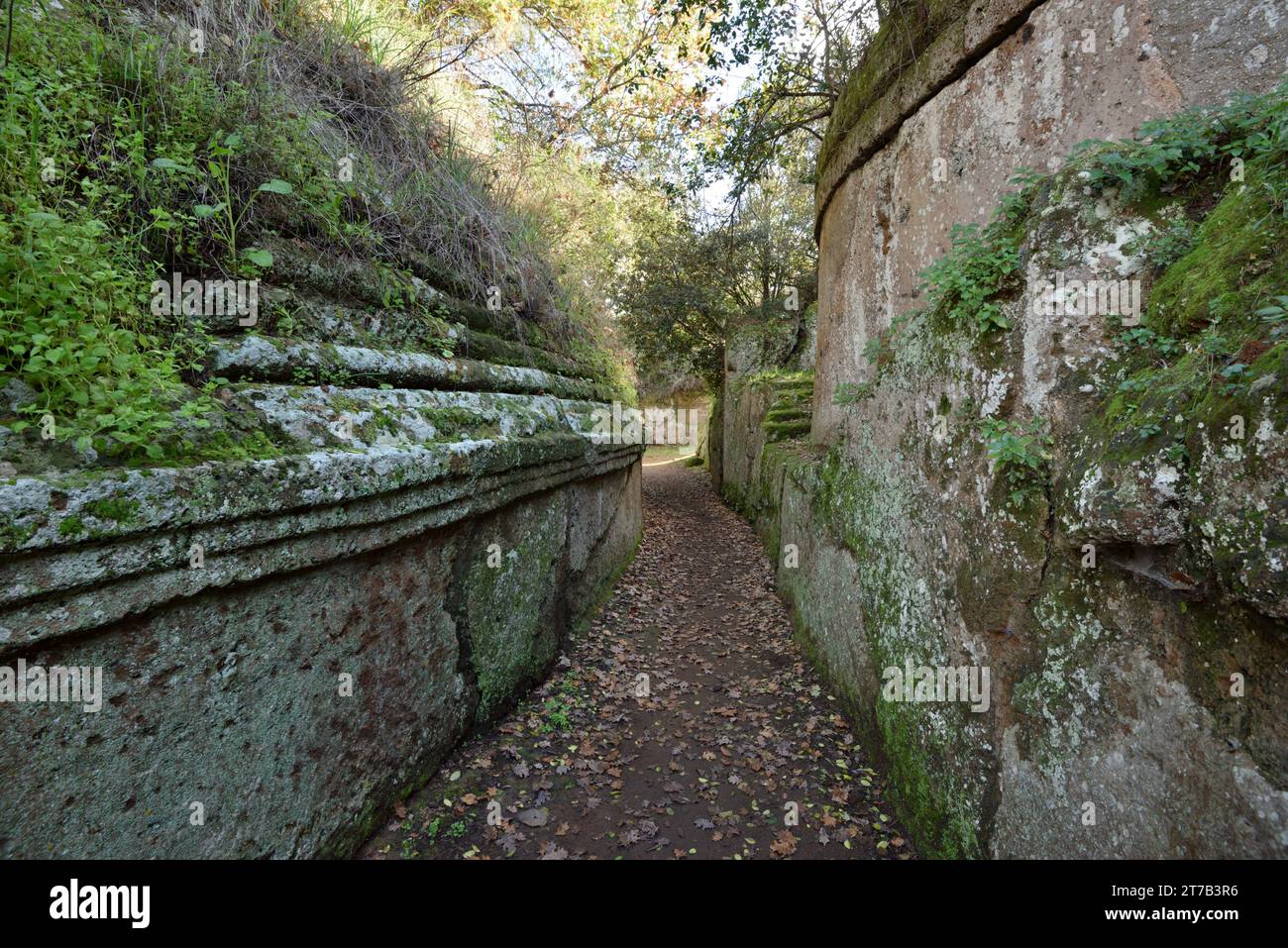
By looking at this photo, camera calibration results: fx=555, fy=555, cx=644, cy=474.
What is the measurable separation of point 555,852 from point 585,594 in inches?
124

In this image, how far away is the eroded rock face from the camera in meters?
1.85

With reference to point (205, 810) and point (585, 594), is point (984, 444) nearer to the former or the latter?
point (205, 810)

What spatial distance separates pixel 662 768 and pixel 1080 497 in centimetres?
322

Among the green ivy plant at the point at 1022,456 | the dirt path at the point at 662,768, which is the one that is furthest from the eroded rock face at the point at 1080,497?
the dirt path at the point at 662,768

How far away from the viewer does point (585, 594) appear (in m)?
6.28

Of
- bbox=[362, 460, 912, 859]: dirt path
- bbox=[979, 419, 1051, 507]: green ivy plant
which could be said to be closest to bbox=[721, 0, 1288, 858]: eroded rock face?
bbox=[979, 419, 1051, 507]: green ivy plant

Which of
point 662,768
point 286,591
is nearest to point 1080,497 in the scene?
point 662,768

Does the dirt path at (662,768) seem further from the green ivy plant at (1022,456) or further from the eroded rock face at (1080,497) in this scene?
the green ivy plant at (1022,456)

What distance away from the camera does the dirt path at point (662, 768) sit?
3.37m

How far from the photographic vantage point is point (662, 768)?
410cm

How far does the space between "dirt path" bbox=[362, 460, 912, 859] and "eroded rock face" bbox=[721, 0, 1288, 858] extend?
0.57 m

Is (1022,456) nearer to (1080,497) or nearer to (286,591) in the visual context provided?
(1080,497)

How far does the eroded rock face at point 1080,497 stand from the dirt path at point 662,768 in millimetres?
572
